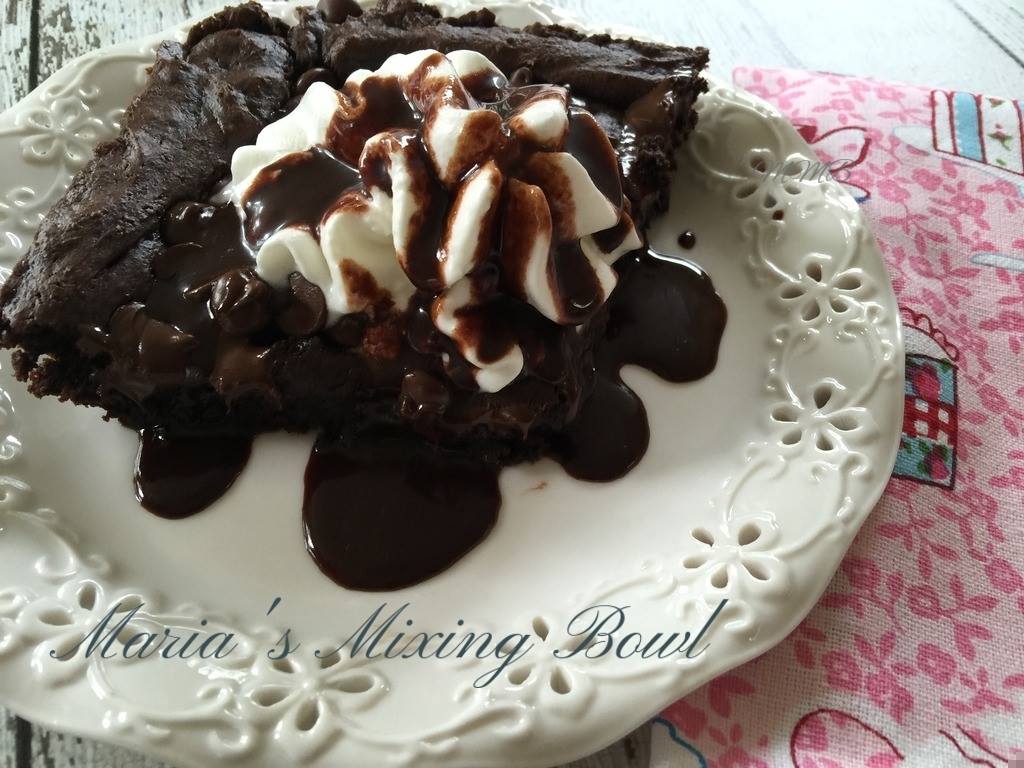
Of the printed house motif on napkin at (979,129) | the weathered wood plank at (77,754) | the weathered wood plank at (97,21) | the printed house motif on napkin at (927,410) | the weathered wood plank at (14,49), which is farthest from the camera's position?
the weathered wood plank at (97,21)

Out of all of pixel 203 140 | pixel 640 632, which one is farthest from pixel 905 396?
pixel 203 140

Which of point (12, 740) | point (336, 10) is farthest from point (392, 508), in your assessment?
point (336, 10)

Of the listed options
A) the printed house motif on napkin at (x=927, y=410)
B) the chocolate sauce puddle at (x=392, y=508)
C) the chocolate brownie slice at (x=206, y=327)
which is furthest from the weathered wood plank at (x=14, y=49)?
the printed house motif on napkin at (x=927, y=410)

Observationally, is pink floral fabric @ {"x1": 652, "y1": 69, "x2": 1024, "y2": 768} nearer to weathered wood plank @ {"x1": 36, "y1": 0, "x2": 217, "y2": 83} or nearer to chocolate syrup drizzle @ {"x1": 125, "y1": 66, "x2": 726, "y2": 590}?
chocolate syrup drizzle @ {"x1": 125, "y1": 66, "x2": 726, "y2": 590}

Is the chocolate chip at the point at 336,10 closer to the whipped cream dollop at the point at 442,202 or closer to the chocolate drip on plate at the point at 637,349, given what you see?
the whipped cream dollop at the point at 442,202

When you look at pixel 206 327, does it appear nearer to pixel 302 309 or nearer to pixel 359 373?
pixel 302 309

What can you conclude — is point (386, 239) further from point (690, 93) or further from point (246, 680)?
point (690, 93)
